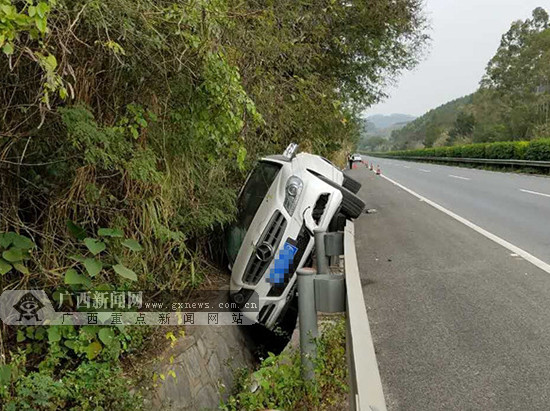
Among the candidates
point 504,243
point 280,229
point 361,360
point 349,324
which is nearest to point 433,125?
point 504,243

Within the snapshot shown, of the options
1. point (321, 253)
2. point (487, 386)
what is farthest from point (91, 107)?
point (487, 386)

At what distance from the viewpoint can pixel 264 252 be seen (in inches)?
165

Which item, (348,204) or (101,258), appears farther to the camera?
(348,204)

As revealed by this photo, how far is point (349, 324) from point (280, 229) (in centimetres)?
259

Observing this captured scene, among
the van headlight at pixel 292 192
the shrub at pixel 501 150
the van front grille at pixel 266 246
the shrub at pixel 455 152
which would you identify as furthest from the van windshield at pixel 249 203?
the shrub at pixel 455 152

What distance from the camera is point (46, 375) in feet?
8.56

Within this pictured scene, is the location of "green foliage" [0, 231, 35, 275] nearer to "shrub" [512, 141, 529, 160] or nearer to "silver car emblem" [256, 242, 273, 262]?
"silver car emblem" [256, 242, 273, 262]

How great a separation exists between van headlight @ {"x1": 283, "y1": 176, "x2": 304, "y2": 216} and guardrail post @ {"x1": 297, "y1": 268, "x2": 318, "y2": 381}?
2279 millimetres

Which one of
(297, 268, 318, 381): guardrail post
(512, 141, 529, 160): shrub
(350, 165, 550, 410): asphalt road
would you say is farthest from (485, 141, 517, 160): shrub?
(297, 268, 318, 381): guardrail post

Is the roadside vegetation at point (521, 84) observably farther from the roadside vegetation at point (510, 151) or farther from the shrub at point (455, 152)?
the roadside vegetation at point (510, 151)

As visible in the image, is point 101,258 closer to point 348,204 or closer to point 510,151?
point 348,204

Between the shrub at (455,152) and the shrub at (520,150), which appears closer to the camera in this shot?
the shrub at (520,150)

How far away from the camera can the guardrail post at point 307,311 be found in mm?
2000

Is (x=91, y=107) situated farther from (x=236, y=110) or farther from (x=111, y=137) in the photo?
(x=236, y=110)
